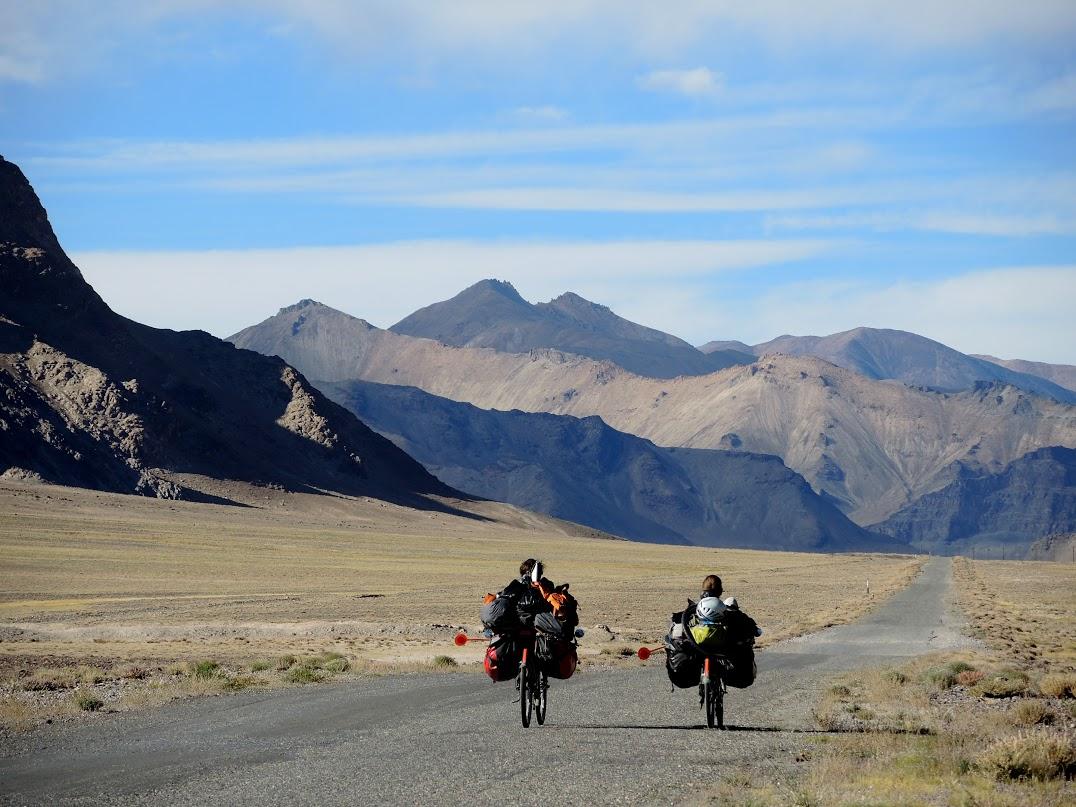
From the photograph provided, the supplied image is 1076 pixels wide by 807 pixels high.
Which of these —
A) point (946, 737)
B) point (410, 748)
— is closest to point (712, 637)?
point (946, 737)

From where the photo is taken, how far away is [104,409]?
162875 mm

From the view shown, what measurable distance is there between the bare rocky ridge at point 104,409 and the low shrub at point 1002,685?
130 meters

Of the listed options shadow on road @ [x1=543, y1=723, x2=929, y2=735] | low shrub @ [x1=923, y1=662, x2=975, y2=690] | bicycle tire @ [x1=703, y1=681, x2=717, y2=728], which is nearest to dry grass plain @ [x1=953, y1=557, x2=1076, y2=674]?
low shrub @ [x1=923, y1=662, x2=975, y2=690]

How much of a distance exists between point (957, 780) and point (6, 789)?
8.80 m

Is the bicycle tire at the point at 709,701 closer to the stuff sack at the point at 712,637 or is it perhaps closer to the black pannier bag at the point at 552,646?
the stuff sack at the point at 712,637

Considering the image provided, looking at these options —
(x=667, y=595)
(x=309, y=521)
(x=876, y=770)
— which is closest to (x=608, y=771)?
(x=876, y=770)

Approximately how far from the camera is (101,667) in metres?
26.8

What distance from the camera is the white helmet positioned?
53.1 ft

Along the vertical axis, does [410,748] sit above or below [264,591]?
above

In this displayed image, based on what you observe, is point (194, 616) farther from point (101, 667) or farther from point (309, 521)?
point (309, 521)

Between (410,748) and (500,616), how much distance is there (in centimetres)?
186

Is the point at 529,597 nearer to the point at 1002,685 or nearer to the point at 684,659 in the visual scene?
the point at 684,659

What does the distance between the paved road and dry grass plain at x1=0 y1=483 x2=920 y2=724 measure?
3.09m

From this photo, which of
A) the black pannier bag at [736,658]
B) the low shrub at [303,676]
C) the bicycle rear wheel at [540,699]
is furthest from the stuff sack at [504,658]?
the low shrub at [303,676]
